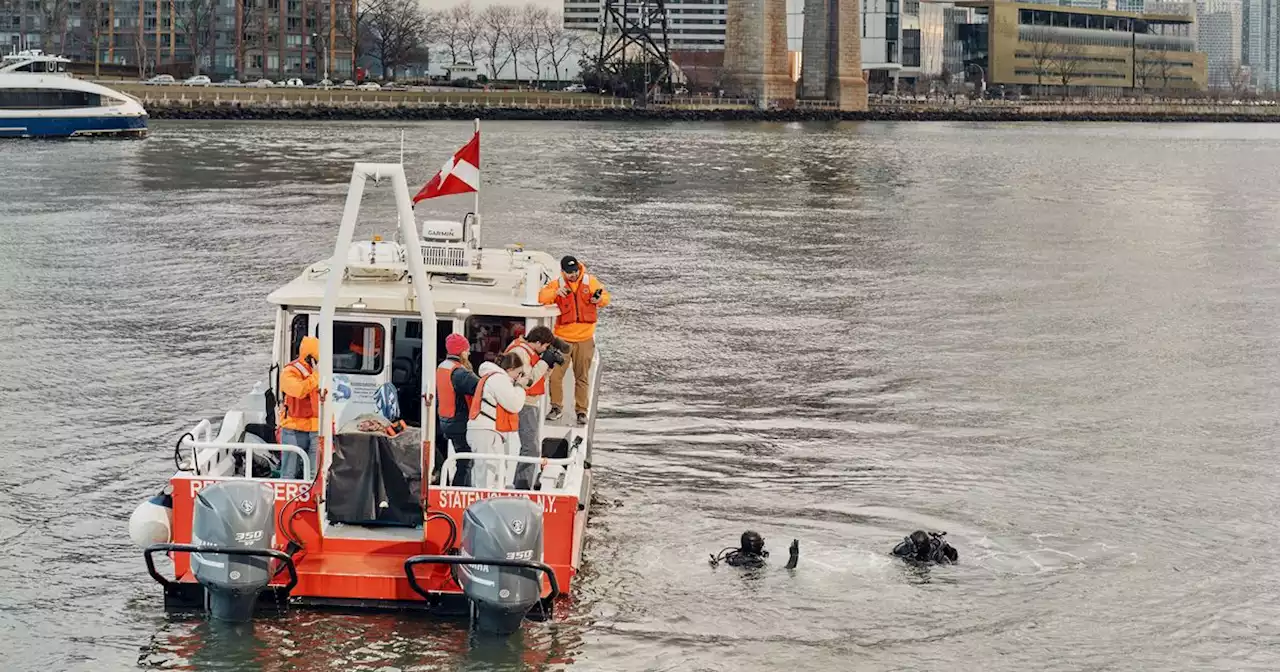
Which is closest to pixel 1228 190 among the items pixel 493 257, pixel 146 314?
pixel 146 314

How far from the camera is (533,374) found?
15680mm

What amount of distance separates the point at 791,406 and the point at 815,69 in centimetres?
17164

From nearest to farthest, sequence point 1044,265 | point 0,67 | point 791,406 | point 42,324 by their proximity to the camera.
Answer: point 791,406 < point 42,324 < point 1044,265 < point 0,67

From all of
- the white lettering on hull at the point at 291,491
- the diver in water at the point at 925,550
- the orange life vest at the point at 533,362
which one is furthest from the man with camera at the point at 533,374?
the diver in water at the point at 925,550

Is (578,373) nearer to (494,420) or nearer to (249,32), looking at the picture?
(494,420)

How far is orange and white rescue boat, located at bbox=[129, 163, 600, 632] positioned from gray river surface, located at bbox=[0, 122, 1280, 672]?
562 millimetres

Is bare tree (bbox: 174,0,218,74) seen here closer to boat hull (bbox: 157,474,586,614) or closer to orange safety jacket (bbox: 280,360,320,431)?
orange safety jacket (bbox: 280,360,320,431)

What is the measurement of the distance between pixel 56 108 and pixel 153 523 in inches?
3422

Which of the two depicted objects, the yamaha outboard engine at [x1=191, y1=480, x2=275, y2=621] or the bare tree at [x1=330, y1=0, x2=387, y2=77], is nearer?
the yamaha outboard engine at [x1=191, y1=480, x2=275, y2=621]

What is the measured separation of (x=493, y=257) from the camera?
20.1 m

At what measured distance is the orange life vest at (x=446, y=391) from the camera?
15.5m

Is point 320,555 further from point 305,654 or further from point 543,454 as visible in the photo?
point 543,454

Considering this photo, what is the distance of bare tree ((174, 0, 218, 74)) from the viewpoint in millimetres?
179175

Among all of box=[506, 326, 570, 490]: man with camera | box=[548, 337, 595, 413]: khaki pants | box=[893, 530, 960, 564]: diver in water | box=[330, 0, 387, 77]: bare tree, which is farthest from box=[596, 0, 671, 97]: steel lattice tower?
box=[506, 326, 570, 490]: man with camera
